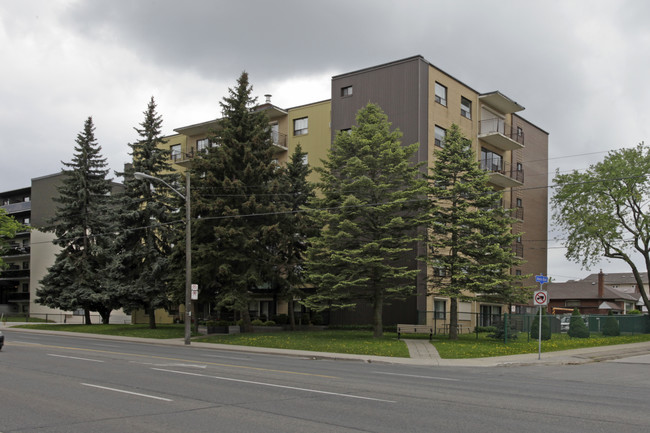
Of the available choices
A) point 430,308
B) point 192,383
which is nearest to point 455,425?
point 192,383

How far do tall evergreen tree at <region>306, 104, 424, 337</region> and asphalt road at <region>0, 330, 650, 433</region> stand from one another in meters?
11.1

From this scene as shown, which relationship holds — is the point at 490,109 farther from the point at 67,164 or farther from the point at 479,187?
the point at 67,164

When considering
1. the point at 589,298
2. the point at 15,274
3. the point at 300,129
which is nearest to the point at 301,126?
the point at 300,129

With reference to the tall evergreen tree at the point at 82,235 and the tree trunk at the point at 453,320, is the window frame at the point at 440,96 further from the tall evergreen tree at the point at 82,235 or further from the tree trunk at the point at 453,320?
the tall evergreen tree at the point at 82,235

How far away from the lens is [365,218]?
103 feet

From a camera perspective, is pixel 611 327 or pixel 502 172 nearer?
pixel 611 327

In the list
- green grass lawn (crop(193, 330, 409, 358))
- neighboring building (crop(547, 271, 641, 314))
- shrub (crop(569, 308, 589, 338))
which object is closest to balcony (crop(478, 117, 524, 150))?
shrub (crop(569, 308, 589, 338))

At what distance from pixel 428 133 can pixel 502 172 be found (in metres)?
10.7

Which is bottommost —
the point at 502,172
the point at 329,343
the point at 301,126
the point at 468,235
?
the point at 329,343

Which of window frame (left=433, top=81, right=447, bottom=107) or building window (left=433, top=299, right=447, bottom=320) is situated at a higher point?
window frame (left=433, top=81, right=447, bottom=107)

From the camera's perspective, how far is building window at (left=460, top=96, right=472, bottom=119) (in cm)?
4256

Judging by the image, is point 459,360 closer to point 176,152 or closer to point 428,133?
point 428,133

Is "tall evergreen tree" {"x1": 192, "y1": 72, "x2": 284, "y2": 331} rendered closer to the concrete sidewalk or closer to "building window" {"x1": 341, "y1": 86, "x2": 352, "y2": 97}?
the concrete sidewalk

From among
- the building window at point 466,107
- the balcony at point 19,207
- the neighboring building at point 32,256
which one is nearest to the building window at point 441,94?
the building window at point 466,107
